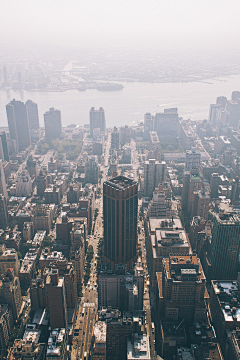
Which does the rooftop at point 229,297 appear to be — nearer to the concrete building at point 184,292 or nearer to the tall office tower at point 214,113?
the concrete building at point 184,292

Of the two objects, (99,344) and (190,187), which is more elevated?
(190,187)

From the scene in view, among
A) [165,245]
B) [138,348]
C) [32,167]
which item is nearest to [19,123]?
[32,167]

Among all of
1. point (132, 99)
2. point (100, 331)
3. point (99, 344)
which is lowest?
point (99, 344)

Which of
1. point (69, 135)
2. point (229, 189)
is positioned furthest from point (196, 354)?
point (69, 135)

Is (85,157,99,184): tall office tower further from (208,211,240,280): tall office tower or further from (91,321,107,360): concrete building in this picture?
(91,321,107,360): concrete building

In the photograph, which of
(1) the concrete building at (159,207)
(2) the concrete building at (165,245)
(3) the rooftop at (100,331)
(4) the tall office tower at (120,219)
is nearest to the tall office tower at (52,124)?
(1) the concrete building at (159,207)

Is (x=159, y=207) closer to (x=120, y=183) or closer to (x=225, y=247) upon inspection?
(x=225, y=247)

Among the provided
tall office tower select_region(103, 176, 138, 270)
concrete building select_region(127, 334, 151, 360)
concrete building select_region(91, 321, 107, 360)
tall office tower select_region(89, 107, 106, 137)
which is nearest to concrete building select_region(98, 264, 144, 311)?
tall office tower select_region(103, 176, 138, 270)
